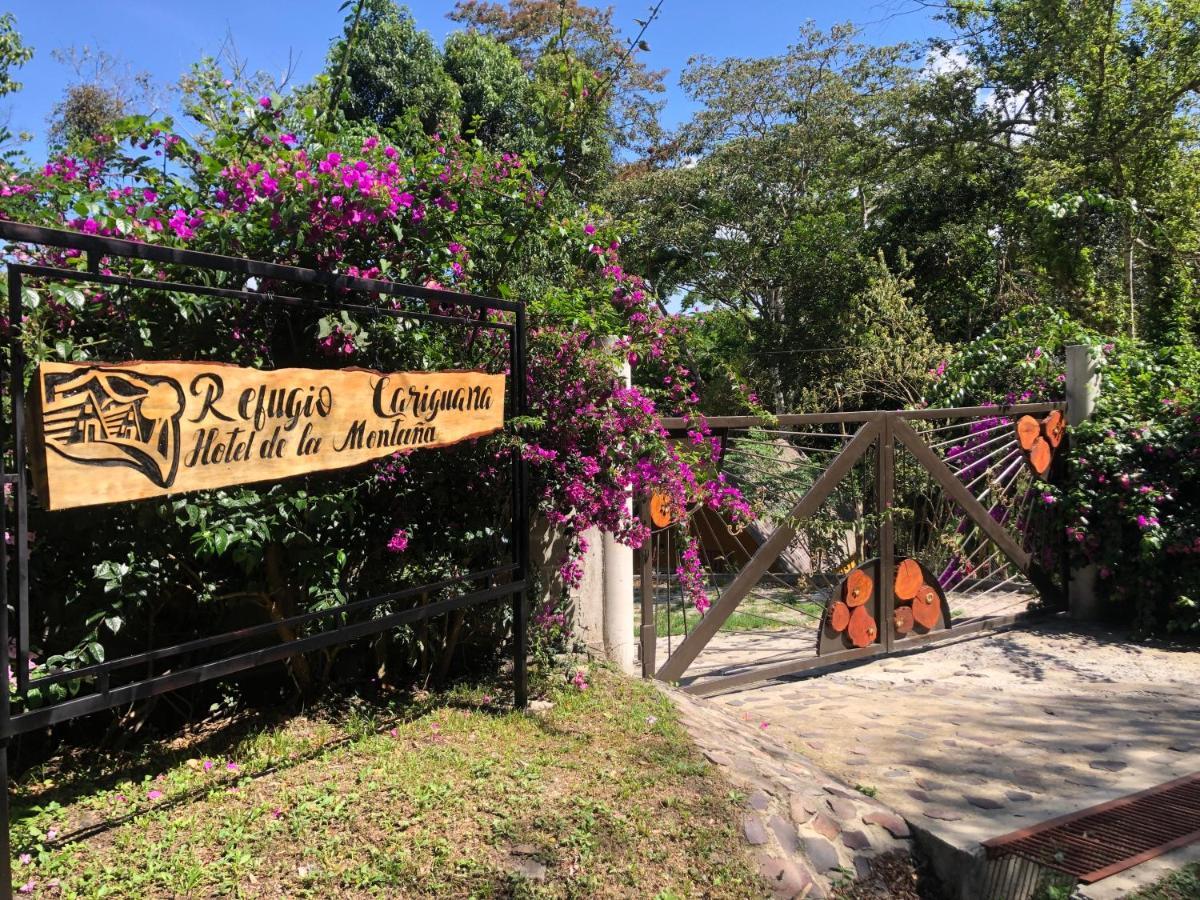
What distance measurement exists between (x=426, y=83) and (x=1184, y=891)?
47.2ft

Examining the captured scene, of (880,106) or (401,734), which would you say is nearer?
(401,734)

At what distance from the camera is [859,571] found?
5758 mm

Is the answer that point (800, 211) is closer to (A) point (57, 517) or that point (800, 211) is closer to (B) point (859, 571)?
(B) point (859, 571)

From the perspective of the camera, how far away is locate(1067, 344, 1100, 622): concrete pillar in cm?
718

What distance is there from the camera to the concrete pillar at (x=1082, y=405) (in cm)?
718

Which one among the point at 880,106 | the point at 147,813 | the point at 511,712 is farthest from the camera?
the point at 880,106

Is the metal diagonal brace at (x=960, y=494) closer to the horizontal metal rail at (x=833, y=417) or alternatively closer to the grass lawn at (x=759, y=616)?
the horizontal metal rail at (x=833, y=417)

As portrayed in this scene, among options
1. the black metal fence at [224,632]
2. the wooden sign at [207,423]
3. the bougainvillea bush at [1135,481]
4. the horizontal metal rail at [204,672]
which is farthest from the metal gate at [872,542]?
the wooden sign at [207,423]

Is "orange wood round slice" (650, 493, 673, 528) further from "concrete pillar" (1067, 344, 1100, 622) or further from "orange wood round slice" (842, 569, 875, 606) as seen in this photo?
"concrete pillar" (1067, 344, 1100, 622)

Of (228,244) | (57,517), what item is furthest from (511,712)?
(228,244)

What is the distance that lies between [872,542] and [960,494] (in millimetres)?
835

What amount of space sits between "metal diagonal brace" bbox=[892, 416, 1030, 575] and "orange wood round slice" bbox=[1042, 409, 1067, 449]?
2.70 ft

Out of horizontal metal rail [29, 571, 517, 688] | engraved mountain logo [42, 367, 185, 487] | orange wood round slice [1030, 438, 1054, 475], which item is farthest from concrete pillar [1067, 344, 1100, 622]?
engraved mountain logo [42, 367, 185, 487]

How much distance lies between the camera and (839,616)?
18.6 feet
